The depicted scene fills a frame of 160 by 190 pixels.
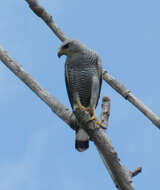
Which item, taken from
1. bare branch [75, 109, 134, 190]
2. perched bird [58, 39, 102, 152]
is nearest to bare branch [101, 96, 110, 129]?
perched bird [58, 39, 102, 152]

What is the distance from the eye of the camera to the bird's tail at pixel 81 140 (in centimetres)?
660

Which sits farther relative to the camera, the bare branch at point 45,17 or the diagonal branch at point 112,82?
the bare branch at point 45,17

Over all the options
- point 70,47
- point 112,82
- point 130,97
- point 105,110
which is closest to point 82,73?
point 70,47

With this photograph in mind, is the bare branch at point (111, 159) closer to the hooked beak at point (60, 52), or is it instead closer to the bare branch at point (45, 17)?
the hooked beak at point (60, 52)

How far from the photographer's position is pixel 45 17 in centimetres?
737

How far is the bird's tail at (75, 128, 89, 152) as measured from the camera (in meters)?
6.60

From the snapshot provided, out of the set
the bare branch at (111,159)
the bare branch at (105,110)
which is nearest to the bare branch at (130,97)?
the bare branch at (105,110)

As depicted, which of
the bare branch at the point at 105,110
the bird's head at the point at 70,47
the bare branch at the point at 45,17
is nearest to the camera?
the bare branch at the point at 105,110

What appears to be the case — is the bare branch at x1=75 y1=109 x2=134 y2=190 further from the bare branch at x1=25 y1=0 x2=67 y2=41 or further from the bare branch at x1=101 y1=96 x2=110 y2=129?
the bare branch at x1=25 y1=0 x2=67 y2=41

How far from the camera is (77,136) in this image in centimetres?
664

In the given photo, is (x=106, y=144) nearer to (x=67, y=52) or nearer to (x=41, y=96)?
Answer: (x=41, y=96)

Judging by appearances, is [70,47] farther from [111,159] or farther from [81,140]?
[111,159]

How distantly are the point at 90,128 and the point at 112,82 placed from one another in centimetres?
140

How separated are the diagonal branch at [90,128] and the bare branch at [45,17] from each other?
1.13 m
